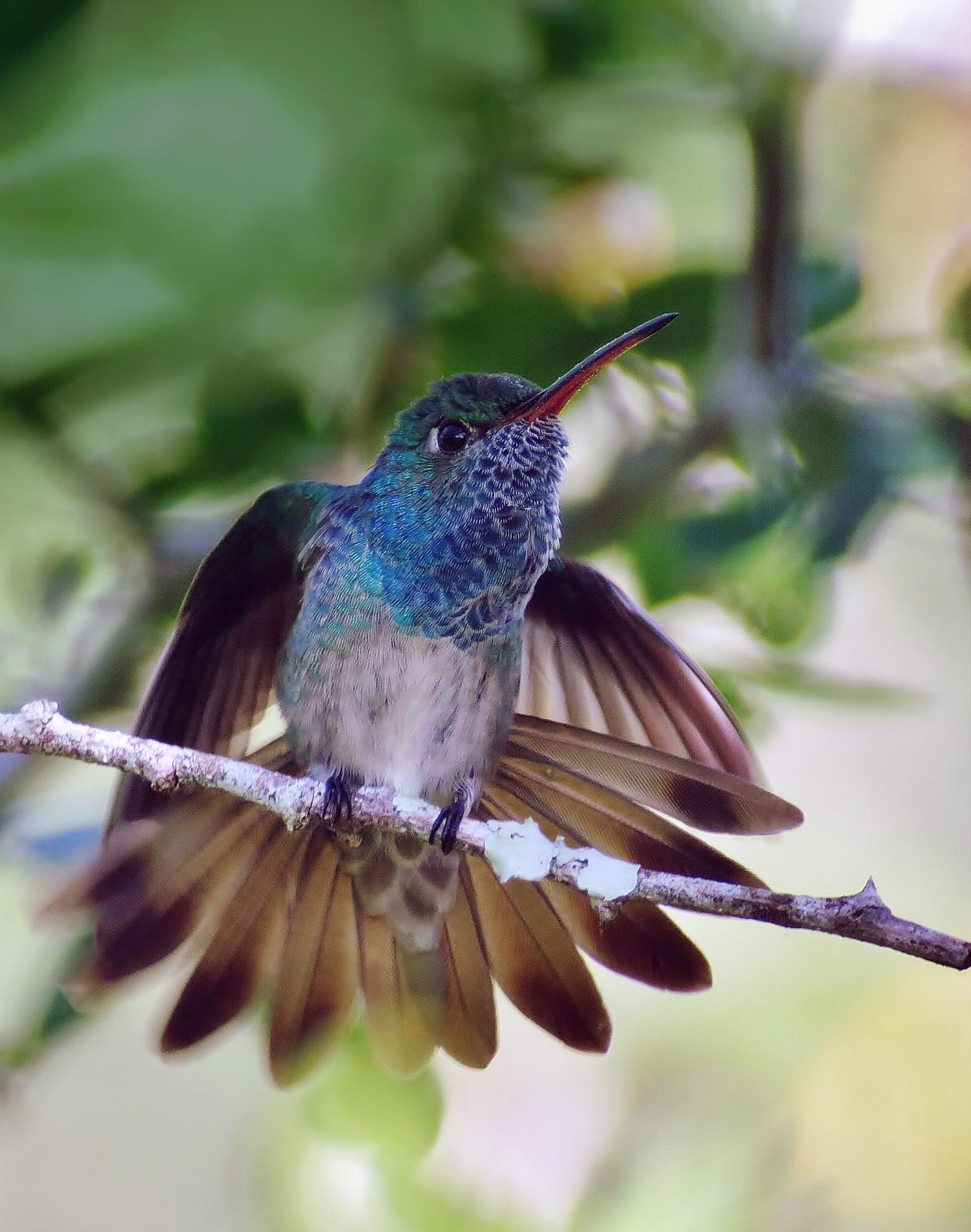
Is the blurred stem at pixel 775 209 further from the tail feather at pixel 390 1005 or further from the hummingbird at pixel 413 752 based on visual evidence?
the tail feather at pixel 390 1005

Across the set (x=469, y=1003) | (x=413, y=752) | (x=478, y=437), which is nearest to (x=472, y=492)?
(x=478, y=437)

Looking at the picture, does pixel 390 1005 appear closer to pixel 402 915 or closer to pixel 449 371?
Result: pixel 402 915

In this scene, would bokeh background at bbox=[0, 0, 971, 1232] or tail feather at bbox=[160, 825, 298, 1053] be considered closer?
bokeh background at bbox=[0, 0, 971, 1232]

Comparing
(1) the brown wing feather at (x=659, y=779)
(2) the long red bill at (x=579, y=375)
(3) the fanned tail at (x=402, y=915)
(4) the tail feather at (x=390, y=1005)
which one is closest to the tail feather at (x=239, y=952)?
(3) the fanned tail at (x=402, y=915)

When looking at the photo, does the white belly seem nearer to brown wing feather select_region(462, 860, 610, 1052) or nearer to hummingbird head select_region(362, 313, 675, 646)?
hummingbird head select_region(362, 313, 675, 646)

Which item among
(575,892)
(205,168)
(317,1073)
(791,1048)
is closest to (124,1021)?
(317,1073)

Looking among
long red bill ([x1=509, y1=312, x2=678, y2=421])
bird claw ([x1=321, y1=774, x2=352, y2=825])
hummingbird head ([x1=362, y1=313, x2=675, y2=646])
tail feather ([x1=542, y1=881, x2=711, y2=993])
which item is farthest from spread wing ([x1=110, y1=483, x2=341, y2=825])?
tail feather ([x1=542, y1=881, x2=711, y2=993])

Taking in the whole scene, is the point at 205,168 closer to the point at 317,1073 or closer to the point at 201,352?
the point at 201,352
